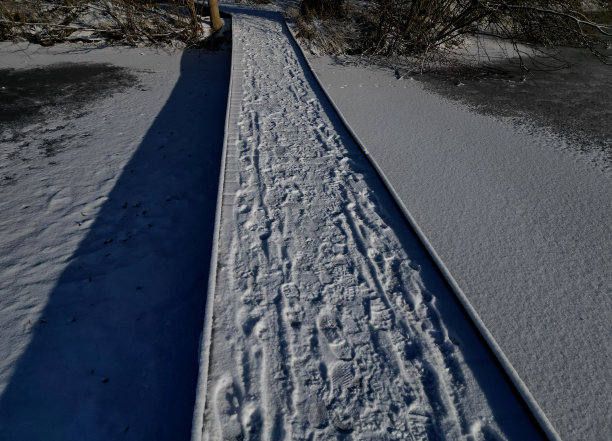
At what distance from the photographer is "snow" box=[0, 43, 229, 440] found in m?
1.79

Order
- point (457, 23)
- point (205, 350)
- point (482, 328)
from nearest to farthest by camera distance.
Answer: point (205, 350) → point (482, 328) → point (457, 23)

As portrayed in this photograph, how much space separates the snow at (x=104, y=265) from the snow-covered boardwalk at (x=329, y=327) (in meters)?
0.37

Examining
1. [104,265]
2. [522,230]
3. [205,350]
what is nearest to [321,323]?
[205,350]

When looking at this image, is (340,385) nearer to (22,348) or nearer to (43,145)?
(22,348)

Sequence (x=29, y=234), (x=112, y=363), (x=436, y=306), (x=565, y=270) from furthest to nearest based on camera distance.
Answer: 1. (x=29, y=234)
2. (x=565, y=270)
3. (x=436, y=306)
4. (x=112, y=363)

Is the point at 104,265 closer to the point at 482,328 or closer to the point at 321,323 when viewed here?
the point at 321,323

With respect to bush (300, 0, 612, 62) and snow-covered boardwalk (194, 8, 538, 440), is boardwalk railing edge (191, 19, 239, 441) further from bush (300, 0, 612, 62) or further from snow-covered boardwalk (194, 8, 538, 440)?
bush (300, 0, 612, 62)

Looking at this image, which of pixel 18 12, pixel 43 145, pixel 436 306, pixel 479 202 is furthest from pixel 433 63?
pixel 18 12

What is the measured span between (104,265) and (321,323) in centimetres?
193

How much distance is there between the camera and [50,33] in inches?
287

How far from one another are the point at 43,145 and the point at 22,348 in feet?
10.5

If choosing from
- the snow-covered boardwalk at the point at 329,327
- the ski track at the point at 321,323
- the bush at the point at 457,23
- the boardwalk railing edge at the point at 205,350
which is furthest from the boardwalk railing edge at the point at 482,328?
the bush at the point at 457,23

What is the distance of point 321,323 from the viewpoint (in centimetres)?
201

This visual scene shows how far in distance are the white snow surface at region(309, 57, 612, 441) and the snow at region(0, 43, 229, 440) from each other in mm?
2039
